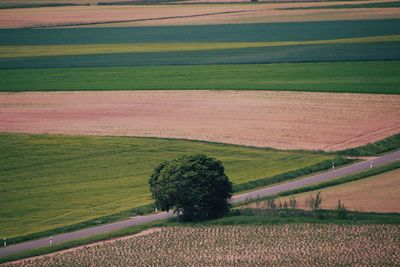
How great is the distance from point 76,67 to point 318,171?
4880cm

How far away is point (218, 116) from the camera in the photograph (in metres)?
84.8

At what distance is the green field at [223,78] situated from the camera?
94938mm

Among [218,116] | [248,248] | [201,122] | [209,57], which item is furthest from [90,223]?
[209,57]

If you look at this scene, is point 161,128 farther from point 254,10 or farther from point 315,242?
point 254,10

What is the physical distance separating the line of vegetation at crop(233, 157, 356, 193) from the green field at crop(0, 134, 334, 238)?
79cm

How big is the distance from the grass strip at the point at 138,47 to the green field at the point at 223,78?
13.9m

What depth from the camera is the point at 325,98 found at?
3504 inches

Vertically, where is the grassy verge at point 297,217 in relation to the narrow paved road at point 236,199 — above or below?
below

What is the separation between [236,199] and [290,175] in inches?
231

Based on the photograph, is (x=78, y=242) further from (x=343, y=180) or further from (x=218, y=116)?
(x=218, y=116)

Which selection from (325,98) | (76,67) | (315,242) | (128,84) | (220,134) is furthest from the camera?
(76,67)

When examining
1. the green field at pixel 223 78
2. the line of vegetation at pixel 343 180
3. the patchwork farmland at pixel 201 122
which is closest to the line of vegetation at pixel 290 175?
the patchwork farmland at pixel 201 122

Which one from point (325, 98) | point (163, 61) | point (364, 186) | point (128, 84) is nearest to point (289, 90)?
point (325, 98)

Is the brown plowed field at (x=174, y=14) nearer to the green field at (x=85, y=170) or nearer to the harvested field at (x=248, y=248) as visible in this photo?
the green field at (x=85, y=170)
